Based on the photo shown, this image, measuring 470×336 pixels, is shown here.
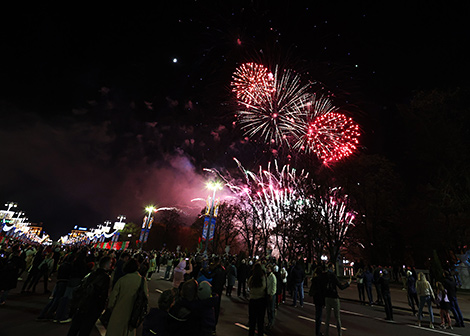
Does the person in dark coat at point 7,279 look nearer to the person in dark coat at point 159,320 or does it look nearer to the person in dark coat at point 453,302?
the person in dark coat at point 159,320

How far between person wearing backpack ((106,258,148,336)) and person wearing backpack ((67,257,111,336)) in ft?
3.13

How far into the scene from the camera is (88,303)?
4641 mm

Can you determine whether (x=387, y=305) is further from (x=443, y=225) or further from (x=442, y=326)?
(x=443, y=225)

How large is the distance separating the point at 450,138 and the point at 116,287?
29.7 meters

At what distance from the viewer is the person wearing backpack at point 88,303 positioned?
460 centimetres

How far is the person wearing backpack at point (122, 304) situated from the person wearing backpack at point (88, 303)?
956mm

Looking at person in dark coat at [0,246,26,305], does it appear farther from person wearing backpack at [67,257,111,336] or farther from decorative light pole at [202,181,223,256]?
decorative light pole at [202,181,223,256]

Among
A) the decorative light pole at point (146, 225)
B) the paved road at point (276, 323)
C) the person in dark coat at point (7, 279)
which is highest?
the decorative light pole at point (146, 225)

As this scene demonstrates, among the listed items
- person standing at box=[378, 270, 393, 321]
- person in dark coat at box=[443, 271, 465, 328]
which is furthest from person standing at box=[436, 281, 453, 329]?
person standing at box=[378, 270, 393, 321]

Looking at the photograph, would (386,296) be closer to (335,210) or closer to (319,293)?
(319,293)

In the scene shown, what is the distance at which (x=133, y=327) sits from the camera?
4.08 metres

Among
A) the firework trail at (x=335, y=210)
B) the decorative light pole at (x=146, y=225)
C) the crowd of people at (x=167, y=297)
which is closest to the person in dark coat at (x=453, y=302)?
the crowd of people at (x=167, y=297)

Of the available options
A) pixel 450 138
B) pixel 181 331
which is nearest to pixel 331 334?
pixel 181 331

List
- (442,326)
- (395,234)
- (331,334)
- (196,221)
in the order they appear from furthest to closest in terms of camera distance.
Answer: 1. (196,221)
2. (395,234)
3. (442,326)
4. (331,334)
